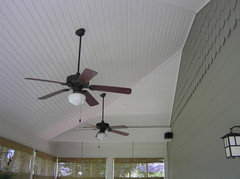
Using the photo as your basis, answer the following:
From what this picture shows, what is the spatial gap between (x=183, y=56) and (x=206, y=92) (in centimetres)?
202

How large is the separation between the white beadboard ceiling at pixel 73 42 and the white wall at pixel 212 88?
604mm

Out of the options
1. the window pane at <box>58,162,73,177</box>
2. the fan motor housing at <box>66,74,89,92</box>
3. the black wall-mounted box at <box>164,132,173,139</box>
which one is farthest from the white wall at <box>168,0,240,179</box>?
the window pane at <box>58,162,73,177</box>

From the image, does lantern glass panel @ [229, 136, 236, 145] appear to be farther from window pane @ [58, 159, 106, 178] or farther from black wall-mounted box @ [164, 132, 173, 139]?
window pane @ [58, 159, 106, 178]

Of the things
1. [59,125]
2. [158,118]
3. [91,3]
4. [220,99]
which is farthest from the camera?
Result: [158,118]

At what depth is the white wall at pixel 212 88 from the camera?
8.46ft

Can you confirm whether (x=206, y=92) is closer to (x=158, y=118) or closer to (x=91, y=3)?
(x=91, y=3)

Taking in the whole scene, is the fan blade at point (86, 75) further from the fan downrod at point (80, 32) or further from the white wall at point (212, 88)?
the white wall at point (212, 88)

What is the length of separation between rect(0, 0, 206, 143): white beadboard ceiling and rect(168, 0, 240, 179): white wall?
23.8 inches

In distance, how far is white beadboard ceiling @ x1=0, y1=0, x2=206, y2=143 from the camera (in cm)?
337

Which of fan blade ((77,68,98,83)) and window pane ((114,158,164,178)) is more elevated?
fan blade ((77,68,98,83))

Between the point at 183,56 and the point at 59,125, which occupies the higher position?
the point at 183,56

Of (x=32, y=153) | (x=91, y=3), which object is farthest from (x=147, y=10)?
(x=32, y=153)

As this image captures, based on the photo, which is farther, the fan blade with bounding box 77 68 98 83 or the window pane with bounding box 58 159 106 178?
the window pane with bounding box 58 159 106 178

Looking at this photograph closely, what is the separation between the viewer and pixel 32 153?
23.5 ft
